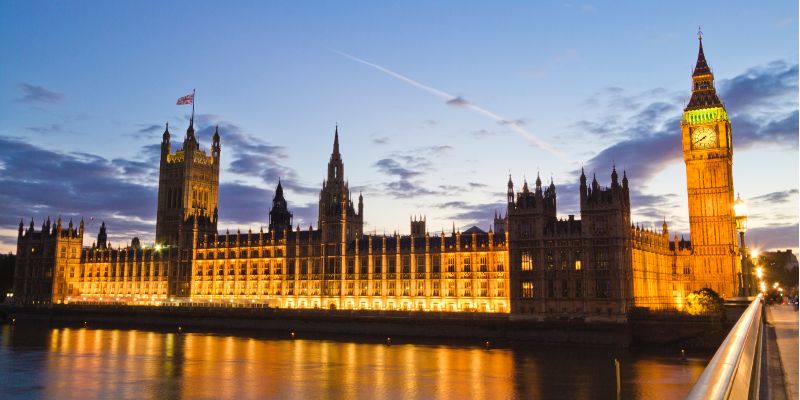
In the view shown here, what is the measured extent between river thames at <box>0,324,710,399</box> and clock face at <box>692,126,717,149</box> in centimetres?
5337

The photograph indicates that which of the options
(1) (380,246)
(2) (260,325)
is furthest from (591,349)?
(2) (260,325)

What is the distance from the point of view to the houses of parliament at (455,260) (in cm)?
10288

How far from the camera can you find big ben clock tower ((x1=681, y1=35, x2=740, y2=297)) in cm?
11999

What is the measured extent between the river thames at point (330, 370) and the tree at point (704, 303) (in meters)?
12.2

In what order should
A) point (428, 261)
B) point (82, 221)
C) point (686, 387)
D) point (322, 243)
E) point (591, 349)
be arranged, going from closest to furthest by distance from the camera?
point (686, 387), point (591, 349), point (428, 261), point (322, 243), point (82, 221)

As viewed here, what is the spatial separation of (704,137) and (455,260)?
52012 millimetres

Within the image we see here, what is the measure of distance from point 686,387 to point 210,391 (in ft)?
136

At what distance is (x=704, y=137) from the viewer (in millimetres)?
126250

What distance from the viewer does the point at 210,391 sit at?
59.5 meters

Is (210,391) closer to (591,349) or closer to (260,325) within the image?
(591,349)

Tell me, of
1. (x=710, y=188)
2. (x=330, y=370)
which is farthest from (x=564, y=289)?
A: (x=330, y=370)

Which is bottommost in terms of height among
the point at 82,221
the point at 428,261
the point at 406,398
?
the point at 406,398

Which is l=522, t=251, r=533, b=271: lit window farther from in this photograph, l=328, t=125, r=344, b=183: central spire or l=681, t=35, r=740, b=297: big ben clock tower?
l=328, t=125, r=344, b=183: central spire

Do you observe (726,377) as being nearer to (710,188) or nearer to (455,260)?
(455,260)
